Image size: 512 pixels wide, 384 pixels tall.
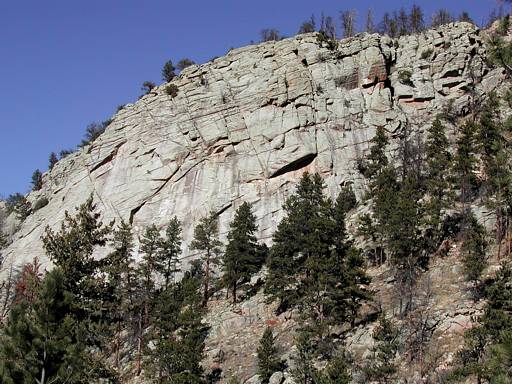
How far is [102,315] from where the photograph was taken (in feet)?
66.2

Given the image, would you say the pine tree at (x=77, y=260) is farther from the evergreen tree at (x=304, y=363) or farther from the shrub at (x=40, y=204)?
the shrub at (x=40, y=204)

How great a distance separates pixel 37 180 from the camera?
87750 mm

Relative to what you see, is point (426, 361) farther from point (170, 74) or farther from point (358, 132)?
point (170, 74)

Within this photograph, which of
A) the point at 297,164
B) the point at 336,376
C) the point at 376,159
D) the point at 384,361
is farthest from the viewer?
the point at 297,164

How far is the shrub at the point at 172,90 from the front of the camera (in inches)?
2758

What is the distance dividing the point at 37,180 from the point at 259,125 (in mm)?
44467

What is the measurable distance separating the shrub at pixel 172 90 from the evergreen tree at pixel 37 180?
2743cm

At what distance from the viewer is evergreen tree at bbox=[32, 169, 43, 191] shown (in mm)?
82562

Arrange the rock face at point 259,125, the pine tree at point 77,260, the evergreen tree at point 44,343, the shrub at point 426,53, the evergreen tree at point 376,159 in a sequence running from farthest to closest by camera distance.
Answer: the shrub at point 426,53 → the rock face at point 259,125 → the evergreen tree at point 376,159 → the pine tree at point 77,260 → the evergreen tree at point 44,343

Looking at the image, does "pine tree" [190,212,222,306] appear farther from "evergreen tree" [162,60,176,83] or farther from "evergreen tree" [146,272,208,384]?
"evergreen tree" [162,60,176,83]

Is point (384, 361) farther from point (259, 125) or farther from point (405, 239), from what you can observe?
point (259, 125)

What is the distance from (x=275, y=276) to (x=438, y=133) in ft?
80.8

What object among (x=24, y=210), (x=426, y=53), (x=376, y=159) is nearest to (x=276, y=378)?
(x=376, y=159)

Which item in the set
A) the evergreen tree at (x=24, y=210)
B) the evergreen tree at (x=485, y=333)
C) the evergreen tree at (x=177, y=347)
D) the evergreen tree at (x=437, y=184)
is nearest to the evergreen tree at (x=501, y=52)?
the evergreen tree at (x=485, y=333)
